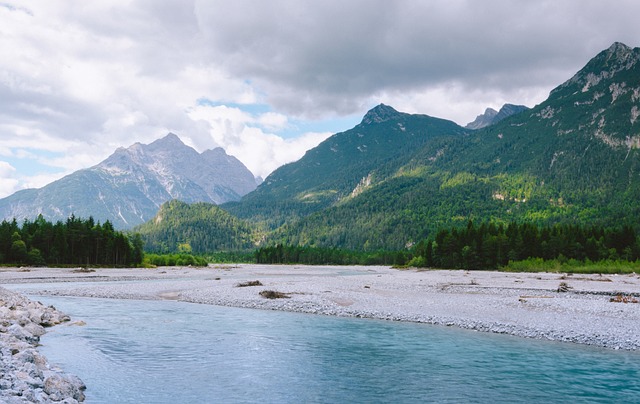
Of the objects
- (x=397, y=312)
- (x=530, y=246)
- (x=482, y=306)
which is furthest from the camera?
(x=530, y=246)

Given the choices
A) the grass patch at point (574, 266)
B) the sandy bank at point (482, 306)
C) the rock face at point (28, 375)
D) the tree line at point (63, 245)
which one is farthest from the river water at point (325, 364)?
the tree line at point (63, 245)

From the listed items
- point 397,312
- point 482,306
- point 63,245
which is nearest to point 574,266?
point 482,306

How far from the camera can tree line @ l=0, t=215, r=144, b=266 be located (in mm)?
104500

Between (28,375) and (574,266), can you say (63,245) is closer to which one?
(28,375)

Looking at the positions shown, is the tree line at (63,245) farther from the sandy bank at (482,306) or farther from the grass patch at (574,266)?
the grass patch at (574,266)

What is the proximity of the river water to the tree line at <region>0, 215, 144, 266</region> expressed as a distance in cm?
8926

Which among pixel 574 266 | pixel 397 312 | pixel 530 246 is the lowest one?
pixel 397 312

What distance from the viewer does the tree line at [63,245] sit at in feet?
343

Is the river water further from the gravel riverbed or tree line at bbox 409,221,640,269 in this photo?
tree line at bbox 409,221,640,269

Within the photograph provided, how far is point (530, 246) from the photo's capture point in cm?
10956

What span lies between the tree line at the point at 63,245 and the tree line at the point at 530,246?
87731mm

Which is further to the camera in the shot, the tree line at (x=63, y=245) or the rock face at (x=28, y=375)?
the tree line at (x=63, y=245)

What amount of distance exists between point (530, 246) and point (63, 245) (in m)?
A: 113

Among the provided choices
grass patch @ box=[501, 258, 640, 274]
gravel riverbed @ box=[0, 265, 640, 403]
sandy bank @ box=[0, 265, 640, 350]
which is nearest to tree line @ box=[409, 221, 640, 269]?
grass patch @ box=[501, 258, 640, 274]
